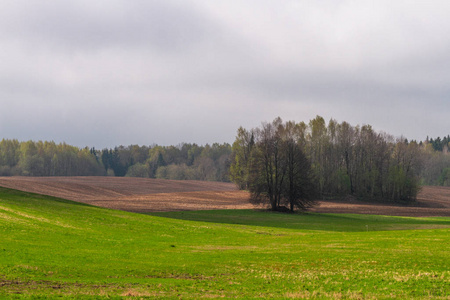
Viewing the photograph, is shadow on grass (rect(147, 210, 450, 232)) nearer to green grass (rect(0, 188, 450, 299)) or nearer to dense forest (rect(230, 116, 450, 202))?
green grass (rect(0, 188, 450, 299))

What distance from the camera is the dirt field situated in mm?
88688

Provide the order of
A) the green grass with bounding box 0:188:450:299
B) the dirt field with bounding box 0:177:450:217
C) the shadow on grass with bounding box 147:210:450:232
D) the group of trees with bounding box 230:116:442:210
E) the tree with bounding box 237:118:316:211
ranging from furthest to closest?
the group of trees with bounding box 230:116:442:210 → the dirt field with bounding box 0:177:450:217 → the tree with bounding box 237:118:316:211 → the shadow on grass with bounding box 147:210:450:232 → the green grass with bounding box 0:188:450:299

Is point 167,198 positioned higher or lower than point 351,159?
lower

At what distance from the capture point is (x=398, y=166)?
444ft

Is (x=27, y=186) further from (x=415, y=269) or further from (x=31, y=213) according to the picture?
(x=415, y=269)

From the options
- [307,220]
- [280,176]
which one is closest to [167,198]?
[280,176]

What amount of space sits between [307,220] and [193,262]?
4496 cm

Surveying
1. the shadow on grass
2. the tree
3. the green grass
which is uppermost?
the tree

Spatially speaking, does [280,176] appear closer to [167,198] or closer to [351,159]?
[167,198]

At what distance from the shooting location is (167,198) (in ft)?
349

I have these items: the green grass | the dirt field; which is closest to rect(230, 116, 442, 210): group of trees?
the dirt field

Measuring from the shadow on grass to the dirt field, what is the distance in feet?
26.7

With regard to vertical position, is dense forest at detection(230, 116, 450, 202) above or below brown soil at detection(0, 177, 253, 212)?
above

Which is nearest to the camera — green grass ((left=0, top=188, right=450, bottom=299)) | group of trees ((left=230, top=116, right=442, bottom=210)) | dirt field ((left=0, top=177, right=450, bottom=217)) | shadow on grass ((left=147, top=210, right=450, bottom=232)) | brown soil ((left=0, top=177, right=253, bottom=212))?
green grass ((left=0, top=188, right=450, bottom=299))
